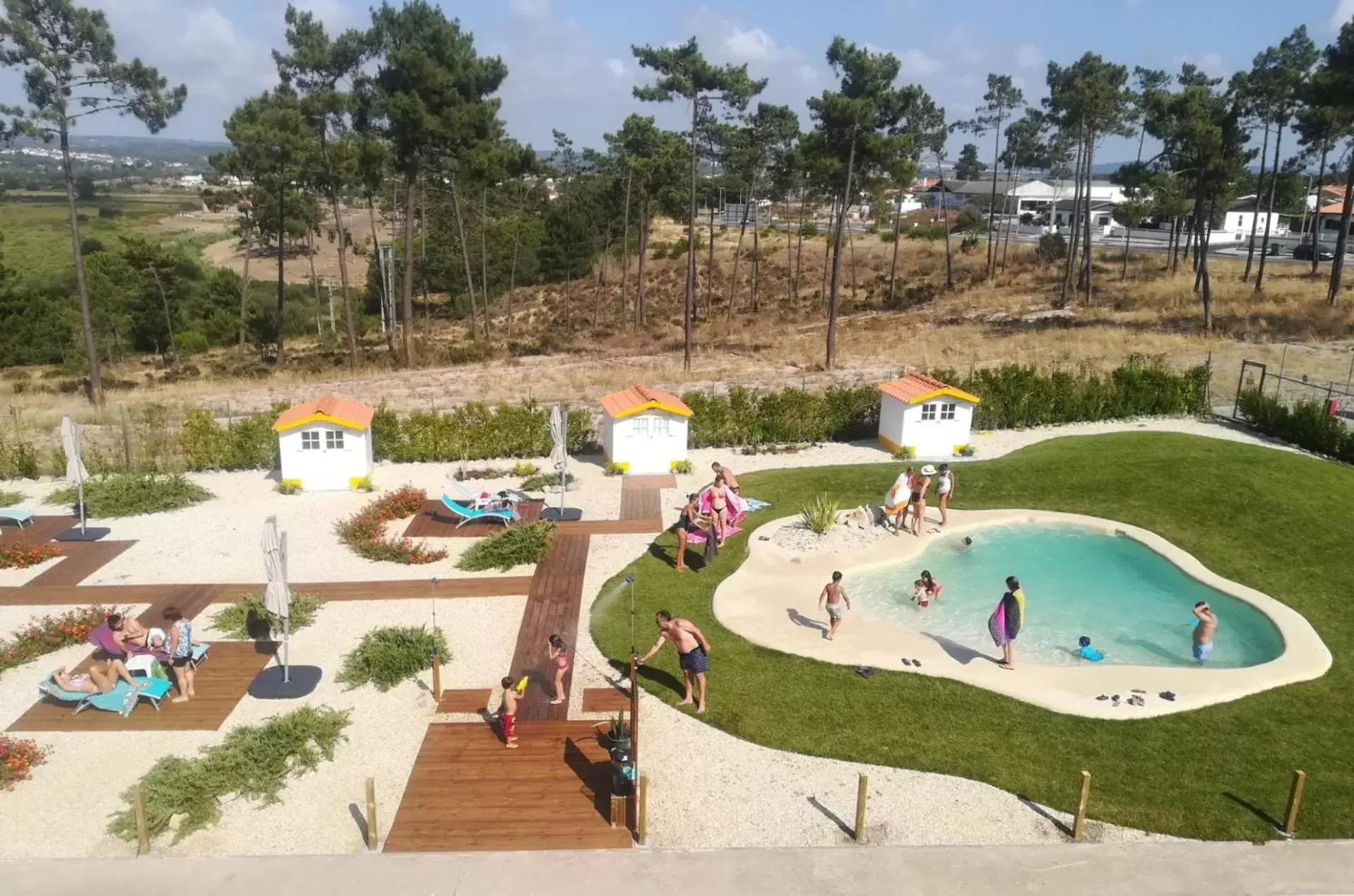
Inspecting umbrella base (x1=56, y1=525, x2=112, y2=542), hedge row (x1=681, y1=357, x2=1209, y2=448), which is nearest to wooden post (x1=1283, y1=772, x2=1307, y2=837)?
hedge row (x1=681, y1=357, x2=1209, y2=448)

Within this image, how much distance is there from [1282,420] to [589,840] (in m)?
23.8

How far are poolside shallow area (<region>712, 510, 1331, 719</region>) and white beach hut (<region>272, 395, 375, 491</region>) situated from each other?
376 inches

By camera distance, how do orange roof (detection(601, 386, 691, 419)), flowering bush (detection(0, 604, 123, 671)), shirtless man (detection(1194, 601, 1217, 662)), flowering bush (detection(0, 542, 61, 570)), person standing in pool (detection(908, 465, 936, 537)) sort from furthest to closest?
orange roof (detection(601, 386, 691, 419)) < person standing in pool (detection(908, 465, 936, 537)) < flowering bush (detection(0, 542, 61, 570)) < shirtless man (detection(1194, 601, 1217, 662)) < flowering bush (detection(0, 604, 123, 671))

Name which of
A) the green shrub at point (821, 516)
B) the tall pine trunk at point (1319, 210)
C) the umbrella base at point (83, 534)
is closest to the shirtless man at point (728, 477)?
the green shrub at point (821, 516)

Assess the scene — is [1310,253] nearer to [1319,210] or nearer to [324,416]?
[1319,210]

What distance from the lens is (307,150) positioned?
3628 cm

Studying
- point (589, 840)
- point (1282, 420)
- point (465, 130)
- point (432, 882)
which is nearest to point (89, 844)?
point (432, 882)

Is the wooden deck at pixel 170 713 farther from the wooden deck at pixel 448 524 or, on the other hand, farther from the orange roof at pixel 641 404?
the orange roof at pixel 641 404

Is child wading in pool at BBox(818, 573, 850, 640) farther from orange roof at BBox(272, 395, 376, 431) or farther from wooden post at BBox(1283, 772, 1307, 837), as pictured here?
orange roof at BBox(272, 395, 376, 431)

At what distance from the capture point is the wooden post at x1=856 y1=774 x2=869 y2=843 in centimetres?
952

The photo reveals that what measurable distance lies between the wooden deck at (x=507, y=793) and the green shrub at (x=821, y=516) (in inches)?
302

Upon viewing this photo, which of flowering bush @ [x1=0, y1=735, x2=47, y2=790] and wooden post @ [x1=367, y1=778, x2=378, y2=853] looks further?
flowering bush @ [x1=0, y1=735, x2=47, y2=790]

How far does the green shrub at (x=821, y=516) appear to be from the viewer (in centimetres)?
1830

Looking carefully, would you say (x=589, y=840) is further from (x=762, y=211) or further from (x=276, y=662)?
(x=762, y=211)
